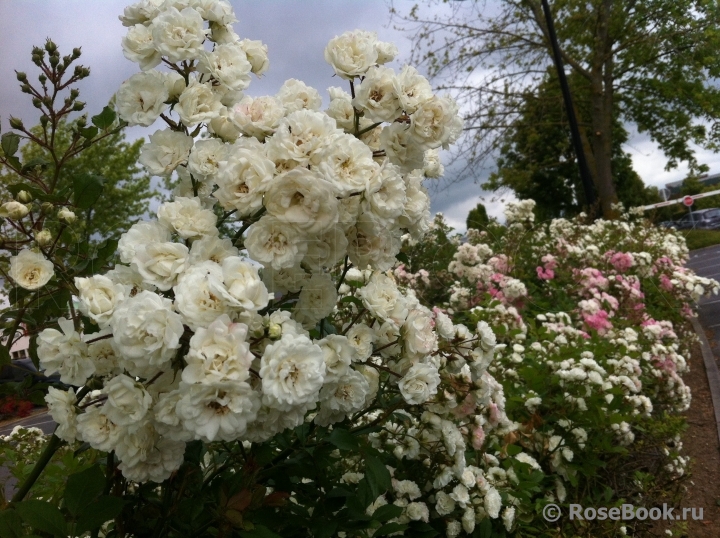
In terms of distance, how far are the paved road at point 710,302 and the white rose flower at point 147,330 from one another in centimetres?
800

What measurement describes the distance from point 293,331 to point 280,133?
1.34 ft

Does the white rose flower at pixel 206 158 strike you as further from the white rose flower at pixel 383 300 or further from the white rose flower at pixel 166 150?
the white rose flower at pixel 383 300

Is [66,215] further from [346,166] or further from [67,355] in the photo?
[346,166]

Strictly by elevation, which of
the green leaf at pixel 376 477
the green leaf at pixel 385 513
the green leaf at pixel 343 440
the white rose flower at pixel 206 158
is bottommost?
the green leaf at pixel 385 513

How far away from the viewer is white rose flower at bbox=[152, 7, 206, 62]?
1.39 metres

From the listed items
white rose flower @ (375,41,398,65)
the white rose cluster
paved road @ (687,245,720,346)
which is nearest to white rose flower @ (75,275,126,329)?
the white rose cluster

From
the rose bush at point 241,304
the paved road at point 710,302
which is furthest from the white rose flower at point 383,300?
the paved road at point 710,302

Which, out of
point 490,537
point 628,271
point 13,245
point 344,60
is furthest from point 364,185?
point 628,271

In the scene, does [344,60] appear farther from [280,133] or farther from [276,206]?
[276,206]

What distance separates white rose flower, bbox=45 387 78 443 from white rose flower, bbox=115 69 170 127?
662 mm

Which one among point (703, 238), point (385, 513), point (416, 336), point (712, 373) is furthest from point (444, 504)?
point (703, 238)

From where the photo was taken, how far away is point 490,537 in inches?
85.7

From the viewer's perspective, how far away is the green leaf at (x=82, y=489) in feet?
3.89

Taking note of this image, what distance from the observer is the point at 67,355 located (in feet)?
3.81
